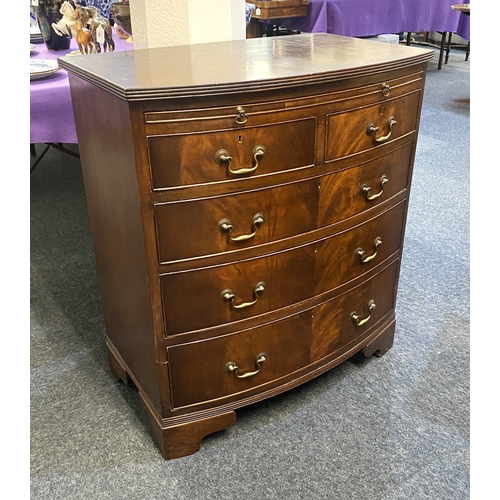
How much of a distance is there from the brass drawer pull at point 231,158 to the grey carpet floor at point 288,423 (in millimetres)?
781

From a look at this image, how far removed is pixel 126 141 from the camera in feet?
3.58

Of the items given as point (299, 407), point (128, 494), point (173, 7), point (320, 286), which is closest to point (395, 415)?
point (299, 407)

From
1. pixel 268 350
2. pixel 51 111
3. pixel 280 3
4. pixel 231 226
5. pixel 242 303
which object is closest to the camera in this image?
pixel 231 226

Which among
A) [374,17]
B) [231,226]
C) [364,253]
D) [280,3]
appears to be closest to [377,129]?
[364,253]

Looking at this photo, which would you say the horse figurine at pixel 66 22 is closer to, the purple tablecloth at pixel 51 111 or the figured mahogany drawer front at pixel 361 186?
the purple tablecloth at pixel 51 111

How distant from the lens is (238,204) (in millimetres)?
1199

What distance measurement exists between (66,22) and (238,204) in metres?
1.33

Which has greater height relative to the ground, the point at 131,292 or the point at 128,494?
the point at 131,292

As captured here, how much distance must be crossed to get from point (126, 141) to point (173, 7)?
0.67 meters

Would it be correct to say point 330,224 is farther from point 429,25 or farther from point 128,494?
point 429,25

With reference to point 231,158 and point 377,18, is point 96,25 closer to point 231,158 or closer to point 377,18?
point 231,158

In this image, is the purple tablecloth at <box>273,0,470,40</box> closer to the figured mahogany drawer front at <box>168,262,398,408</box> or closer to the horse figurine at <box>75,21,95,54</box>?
the horse figurine at <box>75,21,95,54</box>

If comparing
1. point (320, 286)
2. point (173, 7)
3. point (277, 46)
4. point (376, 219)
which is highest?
→ point (173, 7)

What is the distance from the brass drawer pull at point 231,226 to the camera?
1194mm
